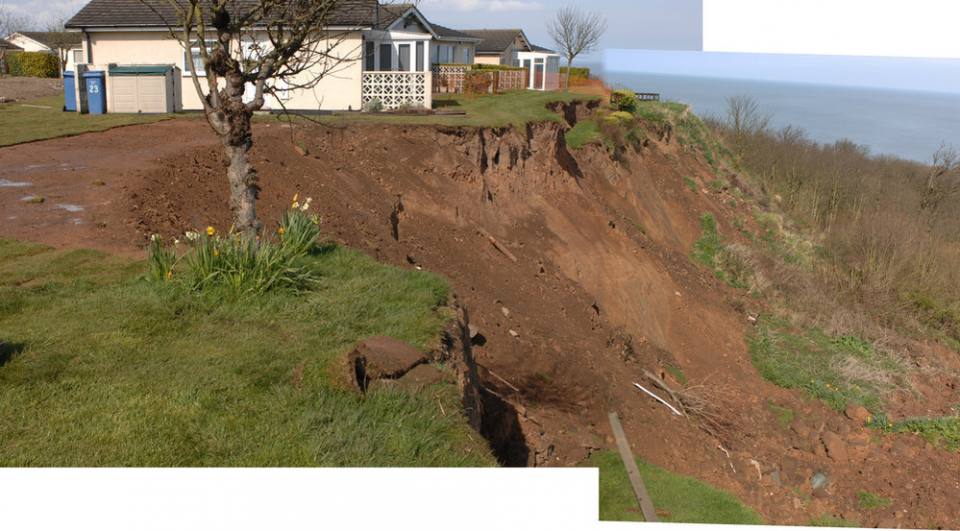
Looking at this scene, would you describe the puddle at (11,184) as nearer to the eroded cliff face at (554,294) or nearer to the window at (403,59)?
the eroded cliff face at (554,294)

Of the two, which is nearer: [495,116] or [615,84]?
[495,116]

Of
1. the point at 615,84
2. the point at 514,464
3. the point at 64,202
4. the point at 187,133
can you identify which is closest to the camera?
the point at 514,464

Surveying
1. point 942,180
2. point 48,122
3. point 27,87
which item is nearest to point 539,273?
point 48,122

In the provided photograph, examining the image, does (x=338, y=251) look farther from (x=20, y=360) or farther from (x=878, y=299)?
(x=878, y=299)

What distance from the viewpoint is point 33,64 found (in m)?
39.5

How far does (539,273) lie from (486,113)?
7.00m

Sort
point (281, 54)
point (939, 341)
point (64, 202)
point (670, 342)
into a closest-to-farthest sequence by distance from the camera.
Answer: point (281, 54) < point (64, 202) < point (670, 342) < point (939, 341)

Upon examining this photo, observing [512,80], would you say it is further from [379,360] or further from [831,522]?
[379,360]

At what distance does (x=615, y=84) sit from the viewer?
127 feet

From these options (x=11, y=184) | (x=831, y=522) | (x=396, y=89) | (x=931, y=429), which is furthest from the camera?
(x=396, y=89)

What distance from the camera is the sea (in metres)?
42.4

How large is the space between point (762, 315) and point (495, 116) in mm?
8820

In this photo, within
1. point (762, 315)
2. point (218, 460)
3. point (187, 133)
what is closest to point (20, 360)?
point (218, 460)

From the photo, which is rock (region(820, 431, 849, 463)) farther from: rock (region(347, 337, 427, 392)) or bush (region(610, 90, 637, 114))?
bush (region(610, 90, 637, 114))
